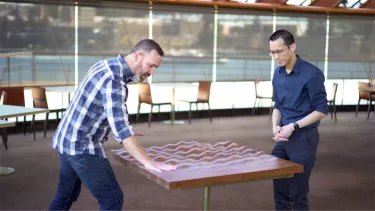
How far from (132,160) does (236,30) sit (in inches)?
423

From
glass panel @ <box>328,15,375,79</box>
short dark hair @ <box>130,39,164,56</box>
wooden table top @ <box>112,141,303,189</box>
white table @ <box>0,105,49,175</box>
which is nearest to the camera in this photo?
wooden table top @ <box>112,141,303,189</box>

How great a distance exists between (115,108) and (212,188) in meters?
3.48

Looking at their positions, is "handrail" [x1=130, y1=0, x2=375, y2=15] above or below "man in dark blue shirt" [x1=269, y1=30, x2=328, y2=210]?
above

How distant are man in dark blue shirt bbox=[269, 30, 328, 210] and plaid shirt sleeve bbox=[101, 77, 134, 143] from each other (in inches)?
49.3

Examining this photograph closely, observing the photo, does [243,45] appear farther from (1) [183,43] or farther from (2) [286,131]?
(2) [286,131]

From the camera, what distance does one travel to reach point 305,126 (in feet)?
12.5

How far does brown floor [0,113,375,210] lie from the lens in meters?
5.70

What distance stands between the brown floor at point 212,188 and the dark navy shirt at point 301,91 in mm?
1951

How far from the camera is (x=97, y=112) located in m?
3.13

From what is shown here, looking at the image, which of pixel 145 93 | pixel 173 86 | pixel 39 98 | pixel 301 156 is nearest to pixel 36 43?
pixel 39 98

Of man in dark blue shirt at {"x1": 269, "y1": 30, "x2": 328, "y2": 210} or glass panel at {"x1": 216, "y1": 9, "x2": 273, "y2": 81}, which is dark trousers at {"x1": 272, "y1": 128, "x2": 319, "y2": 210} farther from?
glass panel at {"x1": 216, "y1": 9, "x2": 273, "y2": 81}

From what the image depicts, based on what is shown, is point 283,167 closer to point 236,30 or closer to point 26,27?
point 26,27

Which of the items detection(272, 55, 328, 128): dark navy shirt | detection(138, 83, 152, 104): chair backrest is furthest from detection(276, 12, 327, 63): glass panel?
detection(272, 55, 328, 128): dark navy shirt

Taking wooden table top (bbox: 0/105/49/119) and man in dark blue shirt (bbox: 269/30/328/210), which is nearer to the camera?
man in dark blue shirt (bbox: 269/30/328/210)
